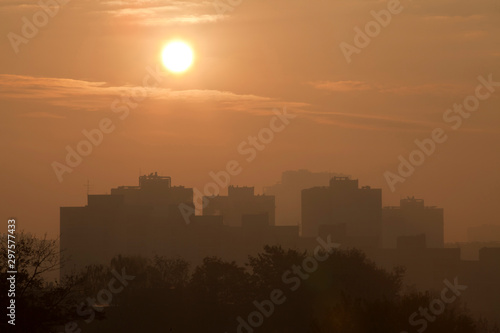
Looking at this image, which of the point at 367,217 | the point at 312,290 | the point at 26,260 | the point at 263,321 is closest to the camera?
the point at 26,260

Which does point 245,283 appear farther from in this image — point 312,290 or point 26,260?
point 26,260

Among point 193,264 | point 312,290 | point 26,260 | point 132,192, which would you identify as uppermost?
point 132,192

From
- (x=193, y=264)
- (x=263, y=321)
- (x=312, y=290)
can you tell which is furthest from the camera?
(x=193, y=264)

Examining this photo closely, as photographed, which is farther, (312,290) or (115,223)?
(115,223)

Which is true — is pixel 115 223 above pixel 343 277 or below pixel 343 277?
above

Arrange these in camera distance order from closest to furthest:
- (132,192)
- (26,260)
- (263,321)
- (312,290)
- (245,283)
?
1. (26,260)
2. (263,321)
3. (312,290)
4. (245,283)
5. (132,192)

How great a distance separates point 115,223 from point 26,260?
425ft

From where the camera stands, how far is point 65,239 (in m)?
149

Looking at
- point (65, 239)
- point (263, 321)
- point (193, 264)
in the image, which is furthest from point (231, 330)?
point (65, 239)

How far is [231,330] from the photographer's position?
43.1 m

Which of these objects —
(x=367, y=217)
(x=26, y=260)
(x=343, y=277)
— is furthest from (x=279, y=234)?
(x=26, y=260)

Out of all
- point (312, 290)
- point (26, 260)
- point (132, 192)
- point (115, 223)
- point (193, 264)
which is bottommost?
point (26, 260)

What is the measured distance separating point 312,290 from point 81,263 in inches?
4189

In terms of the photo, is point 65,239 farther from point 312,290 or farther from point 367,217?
point 312,290
